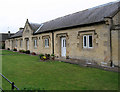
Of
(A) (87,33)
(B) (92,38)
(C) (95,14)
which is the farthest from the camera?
(C) (95,14)

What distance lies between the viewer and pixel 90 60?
39.1 feet

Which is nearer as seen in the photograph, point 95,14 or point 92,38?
point 92,38

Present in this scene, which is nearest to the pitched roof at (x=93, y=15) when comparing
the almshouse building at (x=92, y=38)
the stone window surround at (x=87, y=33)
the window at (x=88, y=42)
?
the almshouse building at (x=92, y=38)

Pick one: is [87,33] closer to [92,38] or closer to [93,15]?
A: [92,38]

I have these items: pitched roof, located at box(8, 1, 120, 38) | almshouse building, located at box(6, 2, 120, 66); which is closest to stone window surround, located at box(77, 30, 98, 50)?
almshouse building, located at box(6, 2, 120, 66)

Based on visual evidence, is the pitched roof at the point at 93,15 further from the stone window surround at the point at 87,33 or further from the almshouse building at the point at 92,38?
the stone window surround at the point at 87,33

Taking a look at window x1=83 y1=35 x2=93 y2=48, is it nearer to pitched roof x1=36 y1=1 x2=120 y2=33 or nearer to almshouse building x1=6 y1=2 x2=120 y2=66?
almshouse building x1=6 y1=2 x2=120 y2=66

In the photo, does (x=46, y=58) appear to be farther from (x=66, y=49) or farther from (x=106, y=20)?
(x=106, y=20)

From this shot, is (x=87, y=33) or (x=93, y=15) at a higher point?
(x=93, y=15)

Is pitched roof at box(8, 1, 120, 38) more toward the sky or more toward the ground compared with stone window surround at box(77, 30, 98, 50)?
more toward the sky

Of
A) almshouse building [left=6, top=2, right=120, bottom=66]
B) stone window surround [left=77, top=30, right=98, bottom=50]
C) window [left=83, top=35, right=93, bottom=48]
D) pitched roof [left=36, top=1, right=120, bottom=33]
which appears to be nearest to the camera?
almshouse building [left=6, top=2, right=120, bottom=66]

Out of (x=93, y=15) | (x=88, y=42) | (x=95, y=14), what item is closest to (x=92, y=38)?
(x=88, y=42)

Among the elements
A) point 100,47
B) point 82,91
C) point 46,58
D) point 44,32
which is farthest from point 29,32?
point 82,91

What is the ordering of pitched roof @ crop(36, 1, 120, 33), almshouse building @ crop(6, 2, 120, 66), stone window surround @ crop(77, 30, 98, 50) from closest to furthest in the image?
almshouse building @ crop(6, 2, 120, 66) < pitched roof @ crop(36, 1, 120, 33) < stone window surround @ crop(77, 30, 98, 50)
